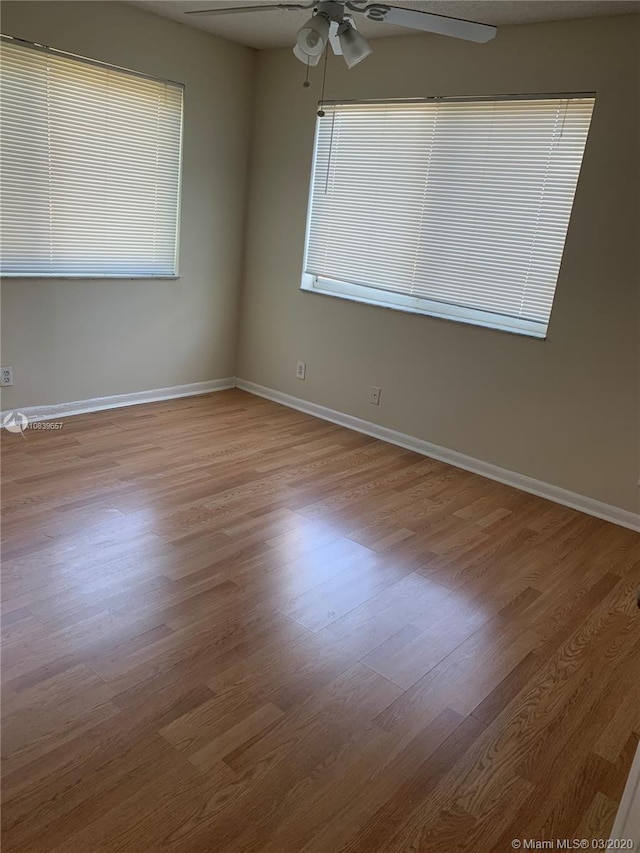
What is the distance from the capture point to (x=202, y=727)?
5.88 feet

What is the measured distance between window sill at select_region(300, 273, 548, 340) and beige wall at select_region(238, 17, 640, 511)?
54mm

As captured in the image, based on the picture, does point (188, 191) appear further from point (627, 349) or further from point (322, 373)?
point (627, 349)

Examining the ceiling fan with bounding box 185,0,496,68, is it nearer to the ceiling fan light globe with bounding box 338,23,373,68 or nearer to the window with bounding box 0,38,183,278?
the ceiling fan light globe with bounding box 338,23,373,68

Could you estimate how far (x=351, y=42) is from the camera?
2.29 m

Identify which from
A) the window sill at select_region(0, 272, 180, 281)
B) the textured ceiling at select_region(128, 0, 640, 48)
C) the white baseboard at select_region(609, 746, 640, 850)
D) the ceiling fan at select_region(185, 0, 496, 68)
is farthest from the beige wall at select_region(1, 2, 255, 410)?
the white baseboard at select_region(609, 746, 640, 850)

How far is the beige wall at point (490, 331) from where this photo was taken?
10.4 ft

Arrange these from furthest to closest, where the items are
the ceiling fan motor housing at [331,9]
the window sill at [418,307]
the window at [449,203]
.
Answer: the window sill at [418,307]
the window at [449,203]
the ceiling fan motor housing at [331,9]

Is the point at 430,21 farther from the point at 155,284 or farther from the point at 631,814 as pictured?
the point at 155,284

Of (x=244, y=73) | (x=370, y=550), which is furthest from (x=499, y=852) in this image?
(x=244, y=73)

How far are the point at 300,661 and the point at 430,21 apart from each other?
7.31 feet

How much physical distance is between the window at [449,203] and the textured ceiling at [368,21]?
383 mm

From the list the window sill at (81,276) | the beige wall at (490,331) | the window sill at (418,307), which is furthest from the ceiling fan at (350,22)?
the window sill at (81,276)

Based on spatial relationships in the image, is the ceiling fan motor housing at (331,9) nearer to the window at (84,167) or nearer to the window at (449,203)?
the window at (449,203)

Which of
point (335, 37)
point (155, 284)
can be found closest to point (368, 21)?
point (335, 37)
